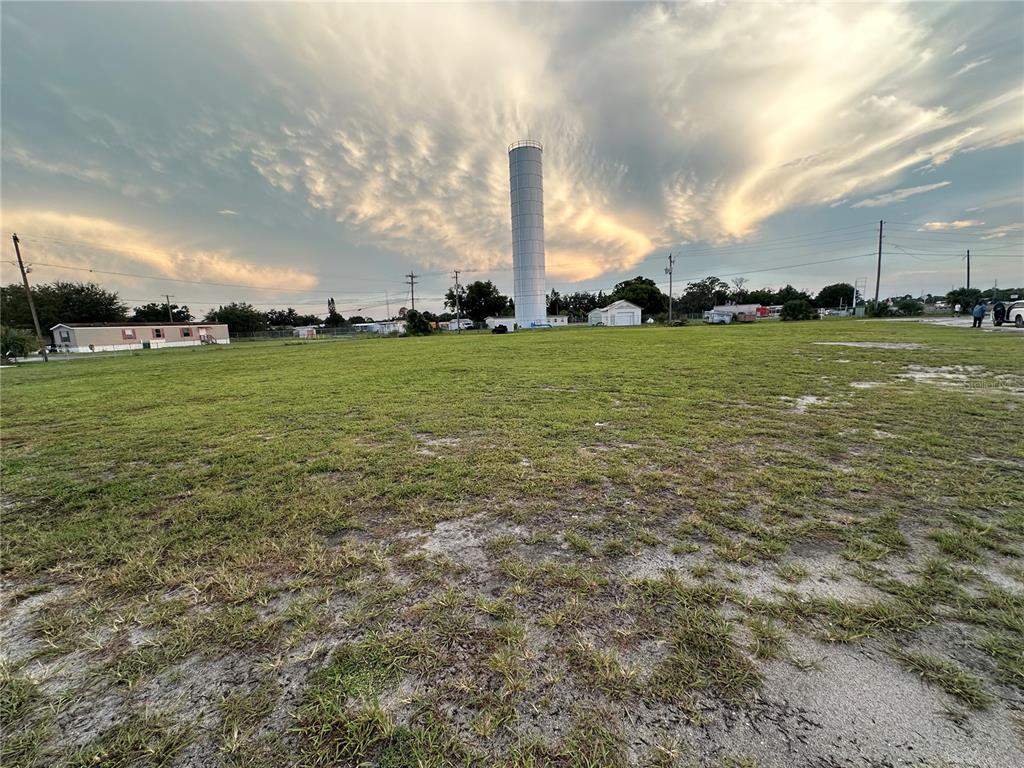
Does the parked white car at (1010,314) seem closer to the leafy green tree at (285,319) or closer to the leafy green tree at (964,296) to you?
the leafy green tree at (964,296)

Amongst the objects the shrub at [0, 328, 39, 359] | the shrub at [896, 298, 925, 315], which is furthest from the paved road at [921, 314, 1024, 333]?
the shrub at [0, 328, 39, 359]

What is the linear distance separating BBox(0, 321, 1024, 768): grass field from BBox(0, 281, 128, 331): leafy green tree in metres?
72.5

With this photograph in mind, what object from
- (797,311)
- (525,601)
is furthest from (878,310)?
(525,601)

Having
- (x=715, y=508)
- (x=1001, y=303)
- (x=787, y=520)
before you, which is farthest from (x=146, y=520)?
(x=1001, y=303)

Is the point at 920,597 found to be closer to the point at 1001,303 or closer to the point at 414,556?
the point at 414,556

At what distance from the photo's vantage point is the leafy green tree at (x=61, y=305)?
5138cm

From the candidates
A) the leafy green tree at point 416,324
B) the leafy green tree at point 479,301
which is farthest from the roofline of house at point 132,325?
the leafy green tree at point 479,301

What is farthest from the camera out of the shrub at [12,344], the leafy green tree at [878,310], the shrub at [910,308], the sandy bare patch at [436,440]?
the shrub at [910,308]

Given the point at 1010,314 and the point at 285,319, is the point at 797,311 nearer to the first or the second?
the point at 1010,314

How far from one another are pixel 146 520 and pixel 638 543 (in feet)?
11.3

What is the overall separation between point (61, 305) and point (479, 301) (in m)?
60.4

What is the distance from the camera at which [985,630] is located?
1.74 m

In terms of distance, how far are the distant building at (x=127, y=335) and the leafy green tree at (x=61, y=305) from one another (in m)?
10.1

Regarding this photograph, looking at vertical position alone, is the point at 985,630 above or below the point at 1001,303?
below
